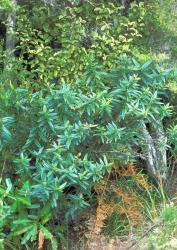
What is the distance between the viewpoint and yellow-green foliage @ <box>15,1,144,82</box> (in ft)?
17.2

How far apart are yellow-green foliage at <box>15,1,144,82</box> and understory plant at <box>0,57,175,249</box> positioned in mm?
763

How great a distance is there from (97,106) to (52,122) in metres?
0.38

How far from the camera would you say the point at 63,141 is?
13.2ft

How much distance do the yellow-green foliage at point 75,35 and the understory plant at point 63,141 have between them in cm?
76

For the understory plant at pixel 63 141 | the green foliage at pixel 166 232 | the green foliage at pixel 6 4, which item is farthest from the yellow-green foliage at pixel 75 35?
the green foliage at pixel 166 232

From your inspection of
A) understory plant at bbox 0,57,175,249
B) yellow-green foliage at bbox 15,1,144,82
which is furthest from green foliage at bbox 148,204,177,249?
yellow-green foliage at bbox 15,1,144,82

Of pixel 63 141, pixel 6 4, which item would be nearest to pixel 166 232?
pixel 63 141

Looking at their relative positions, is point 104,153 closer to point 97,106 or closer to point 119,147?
point 119,147

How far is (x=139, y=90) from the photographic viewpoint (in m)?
4.52

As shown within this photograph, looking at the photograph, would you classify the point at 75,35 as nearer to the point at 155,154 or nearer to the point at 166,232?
the point at 155,154

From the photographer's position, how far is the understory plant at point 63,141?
12.9 ft

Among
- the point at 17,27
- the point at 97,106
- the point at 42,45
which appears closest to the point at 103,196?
the point at 97,106

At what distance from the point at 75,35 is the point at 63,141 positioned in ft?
5.27

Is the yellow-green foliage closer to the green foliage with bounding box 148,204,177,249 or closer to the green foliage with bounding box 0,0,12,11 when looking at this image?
the green foliage with bounding box 0,0,12,11
